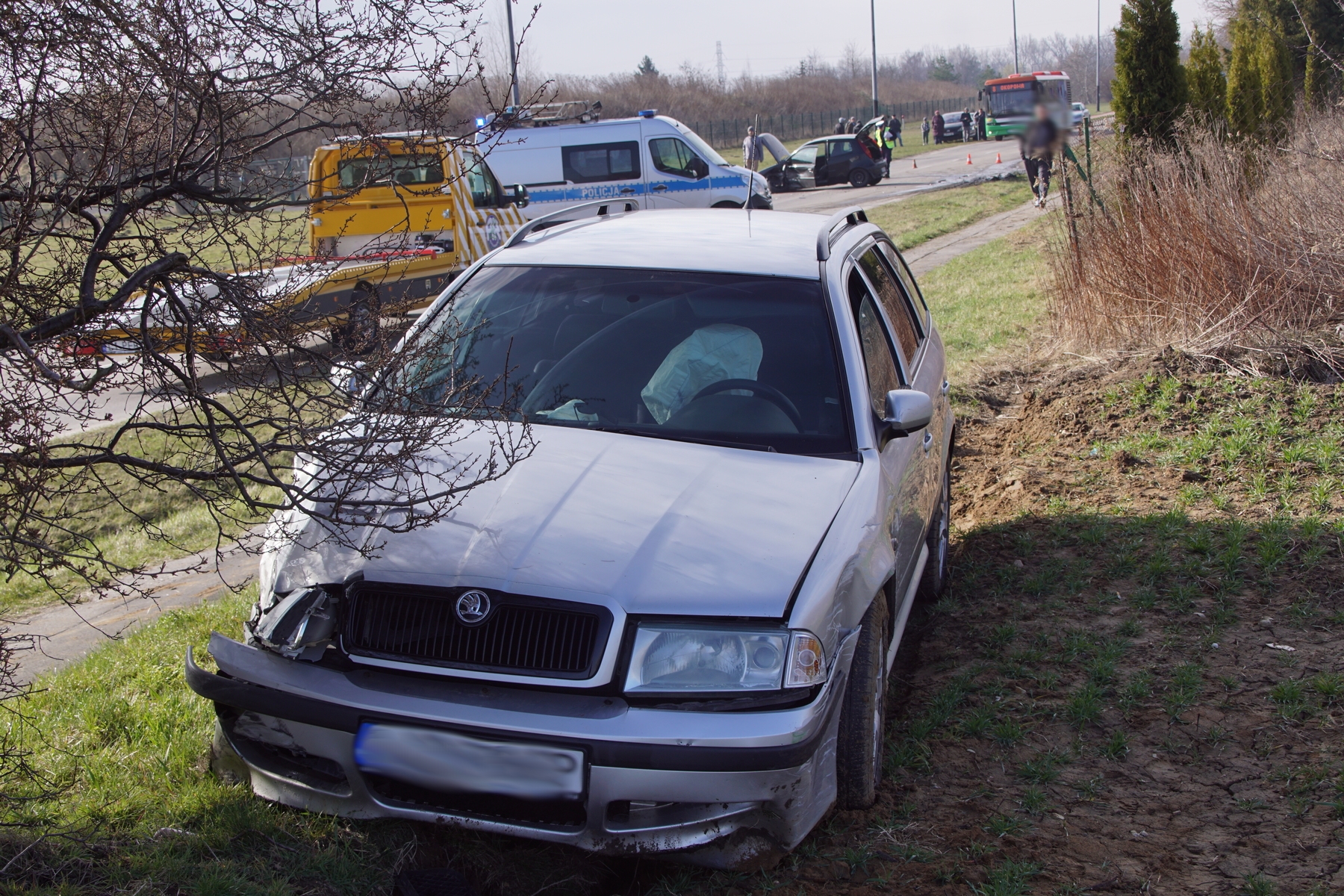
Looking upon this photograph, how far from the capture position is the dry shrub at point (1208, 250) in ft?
24.4

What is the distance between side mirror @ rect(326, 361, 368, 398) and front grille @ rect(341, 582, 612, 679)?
1.85 ft

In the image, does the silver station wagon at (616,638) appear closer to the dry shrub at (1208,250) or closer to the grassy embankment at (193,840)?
the grassy embankment at (193,840)

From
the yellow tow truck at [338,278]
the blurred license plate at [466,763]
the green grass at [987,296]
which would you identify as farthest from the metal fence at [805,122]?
the blurred license plate at [466,763]

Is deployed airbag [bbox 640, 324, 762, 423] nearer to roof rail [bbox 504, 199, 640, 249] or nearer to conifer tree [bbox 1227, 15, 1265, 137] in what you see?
roof rail [bbox 504, 199, 640, 249]

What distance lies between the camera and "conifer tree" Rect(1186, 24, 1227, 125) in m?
12.2

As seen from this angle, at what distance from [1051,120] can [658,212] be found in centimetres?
273

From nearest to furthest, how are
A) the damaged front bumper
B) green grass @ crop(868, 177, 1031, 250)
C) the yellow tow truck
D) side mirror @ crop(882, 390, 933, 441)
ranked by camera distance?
1. the damaged front bumper
2. the yellow tow truck
3. side mirror @ crop(882, 390, 933, 441)
4. green grass @ crop(868, 177, 1031, 250)

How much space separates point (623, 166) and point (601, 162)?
0.43 metres

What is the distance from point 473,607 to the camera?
2.71 meters

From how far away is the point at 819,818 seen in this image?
9.20 feet

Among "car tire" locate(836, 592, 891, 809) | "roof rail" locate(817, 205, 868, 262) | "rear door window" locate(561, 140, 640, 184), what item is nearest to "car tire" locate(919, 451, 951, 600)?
"roof rail" locate(817, 205, 868, 262)

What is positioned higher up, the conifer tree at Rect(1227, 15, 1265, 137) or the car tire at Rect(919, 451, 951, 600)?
the conifer tree at Rect(1227, 15, 1265, 137)

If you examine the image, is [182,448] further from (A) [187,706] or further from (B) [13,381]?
(A) [187,706]

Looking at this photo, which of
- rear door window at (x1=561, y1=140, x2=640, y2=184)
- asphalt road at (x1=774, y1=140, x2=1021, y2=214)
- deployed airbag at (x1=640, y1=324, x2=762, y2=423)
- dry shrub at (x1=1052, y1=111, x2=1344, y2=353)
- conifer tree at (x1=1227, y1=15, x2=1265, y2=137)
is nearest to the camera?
deployed airbag at (x1=640, y1=324, x2=762, y2=423)
